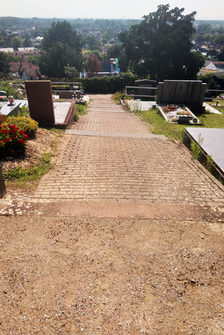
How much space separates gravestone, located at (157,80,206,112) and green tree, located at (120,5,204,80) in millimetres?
19034

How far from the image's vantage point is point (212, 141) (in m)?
8.45

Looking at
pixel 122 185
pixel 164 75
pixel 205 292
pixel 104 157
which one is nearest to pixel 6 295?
pixel 205 292

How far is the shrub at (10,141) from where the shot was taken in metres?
6.40

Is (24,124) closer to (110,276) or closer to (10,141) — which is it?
(10,141)

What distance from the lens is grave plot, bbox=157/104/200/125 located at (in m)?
14.3

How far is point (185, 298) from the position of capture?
10.9 ft

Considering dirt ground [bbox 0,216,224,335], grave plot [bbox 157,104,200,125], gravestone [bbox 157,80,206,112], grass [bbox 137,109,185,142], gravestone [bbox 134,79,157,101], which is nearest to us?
dirt ground [bbox 0,216,224,335]

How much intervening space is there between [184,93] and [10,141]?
14915 millimetres

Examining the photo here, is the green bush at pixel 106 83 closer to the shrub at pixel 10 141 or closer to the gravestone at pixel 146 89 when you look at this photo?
the gravestone at pixel 146 89

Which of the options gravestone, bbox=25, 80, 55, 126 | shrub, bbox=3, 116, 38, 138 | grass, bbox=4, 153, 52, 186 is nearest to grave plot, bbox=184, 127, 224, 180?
grass, bbox=4, 153, 52, 186

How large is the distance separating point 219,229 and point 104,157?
4421mm

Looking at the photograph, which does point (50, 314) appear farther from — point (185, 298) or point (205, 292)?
point (205, 292)

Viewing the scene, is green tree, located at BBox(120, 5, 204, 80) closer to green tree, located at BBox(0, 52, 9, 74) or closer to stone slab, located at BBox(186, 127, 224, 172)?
stone slab, located at BBox(186, 127, 224, 172)

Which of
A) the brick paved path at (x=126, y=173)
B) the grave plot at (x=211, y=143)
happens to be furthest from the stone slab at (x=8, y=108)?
the grave plot at (x=211, y=143)
